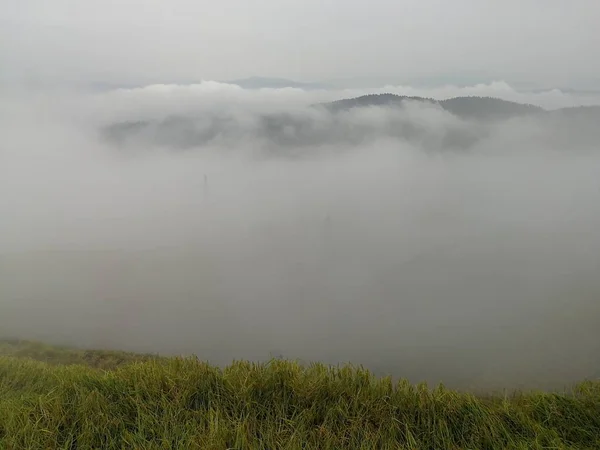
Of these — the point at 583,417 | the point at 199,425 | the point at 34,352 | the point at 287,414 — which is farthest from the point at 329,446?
the point at 34,352

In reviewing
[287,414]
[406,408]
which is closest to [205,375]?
[287,414]

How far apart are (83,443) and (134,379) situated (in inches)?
14.2

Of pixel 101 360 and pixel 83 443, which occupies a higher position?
pixel 83 443

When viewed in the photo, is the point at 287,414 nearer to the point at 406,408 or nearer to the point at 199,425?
the point at 199,425

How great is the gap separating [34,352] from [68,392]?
1646 millimetres

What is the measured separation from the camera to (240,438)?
143cm

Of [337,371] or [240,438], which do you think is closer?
[240,438]

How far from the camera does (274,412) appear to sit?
1.67 meters

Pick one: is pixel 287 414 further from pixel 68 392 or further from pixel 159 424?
pixel 68 392

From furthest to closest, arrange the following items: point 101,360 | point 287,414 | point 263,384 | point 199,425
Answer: point 101,360
point 263,384
point 287,414
point 199,425

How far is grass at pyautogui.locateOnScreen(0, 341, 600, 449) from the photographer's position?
Answer: 1480 mm

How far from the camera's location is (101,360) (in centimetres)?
285

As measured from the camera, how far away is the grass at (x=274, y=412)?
1480 mm

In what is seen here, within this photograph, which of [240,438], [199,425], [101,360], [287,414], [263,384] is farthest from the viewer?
[101,360]
